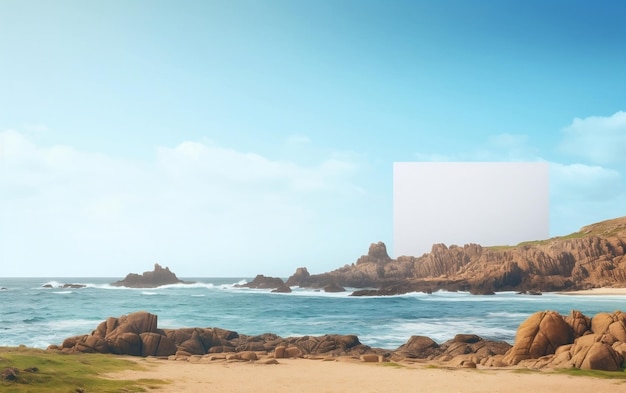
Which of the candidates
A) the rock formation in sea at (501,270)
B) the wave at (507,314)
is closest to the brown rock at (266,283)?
the rock formation in sea at (501,270)

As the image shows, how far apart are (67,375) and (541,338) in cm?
2600

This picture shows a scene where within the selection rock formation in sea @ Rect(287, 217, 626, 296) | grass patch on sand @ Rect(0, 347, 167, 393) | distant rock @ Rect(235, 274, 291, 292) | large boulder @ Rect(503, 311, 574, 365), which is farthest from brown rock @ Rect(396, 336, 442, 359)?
distant rock @ Rect(235, 274, 291, 292)

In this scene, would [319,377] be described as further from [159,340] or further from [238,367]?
[159,340]

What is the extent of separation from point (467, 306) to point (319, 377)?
5809cm

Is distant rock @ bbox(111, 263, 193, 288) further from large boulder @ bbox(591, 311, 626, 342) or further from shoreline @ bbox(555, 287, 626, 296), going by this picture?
large boulder @ bbox(591, 311, 626, 342)

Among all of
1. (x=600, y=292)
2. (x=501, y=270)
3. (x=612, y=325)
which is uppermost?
(x=501, y=270)

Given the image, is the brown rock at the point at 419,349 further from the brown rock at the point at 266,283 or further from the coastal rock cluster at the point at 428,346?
the brown rock at the point at 266,283

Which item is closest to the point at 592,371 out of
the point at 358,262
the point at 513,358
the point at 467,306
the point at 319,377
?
the point at 513,358

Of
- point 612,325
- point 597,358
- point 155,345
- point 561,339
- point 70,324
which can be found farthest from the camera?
point 70,324

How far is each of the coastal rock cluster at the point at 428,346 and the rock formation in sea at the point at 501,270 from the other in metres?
66.6

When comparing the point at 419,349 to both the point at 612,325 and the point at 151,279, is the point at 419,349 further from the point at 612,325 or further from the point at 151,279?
the point at 151,279

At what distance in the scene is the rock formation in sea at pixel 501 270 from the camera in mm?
107438

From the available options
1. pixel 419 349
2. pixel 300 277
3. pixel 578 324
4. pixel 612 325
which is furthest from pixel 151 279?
pixel 612 325

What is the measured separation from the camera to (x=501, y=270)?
111m
